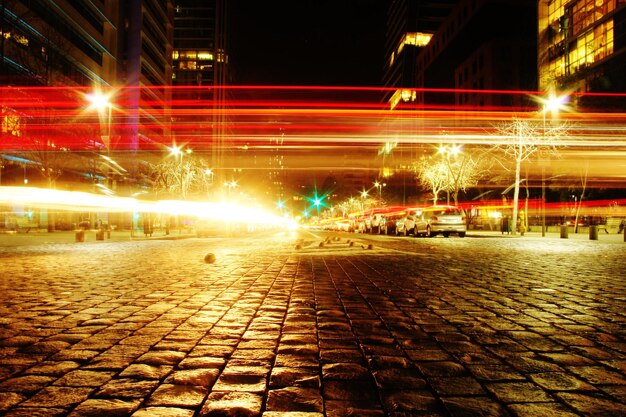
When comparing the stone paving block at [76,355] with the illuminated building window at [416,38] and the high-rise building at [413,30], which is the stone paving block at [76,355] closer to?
the high-rise building at [413,30]

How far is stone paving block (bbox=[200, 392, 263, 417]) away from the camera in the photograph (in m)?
2.58

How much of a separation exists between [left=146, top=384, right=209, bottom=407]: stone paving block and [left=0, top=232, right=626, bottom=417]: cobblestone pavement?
12mm

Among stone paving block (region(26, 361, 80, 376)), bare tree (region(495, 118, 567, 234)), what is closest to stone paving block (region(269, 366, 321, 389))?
stone paving block (region(26, 361, 80, 376))

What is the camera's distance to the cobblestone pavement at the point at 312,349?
274 centimetres

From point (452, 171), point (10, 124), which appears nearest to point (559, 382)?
point (10, 124)

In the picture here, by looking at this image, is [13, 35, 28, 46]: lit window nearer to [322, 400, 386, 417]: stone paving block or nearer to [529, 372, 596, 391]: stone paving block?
[322, 400, 386, 417]: stone paving block

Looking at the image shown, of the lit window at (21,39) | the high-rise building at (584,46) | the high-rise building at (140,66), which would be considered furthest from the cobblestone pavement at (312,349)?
the high-rise building at (140,66)

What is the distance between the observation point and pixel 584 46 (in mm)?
48719

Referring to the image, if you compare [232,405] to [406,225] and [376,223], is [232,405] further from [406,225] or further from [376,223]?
[376,223]

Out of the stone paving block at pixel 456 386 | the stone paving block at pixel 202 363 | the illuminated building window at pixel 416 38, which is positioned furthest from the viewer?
the illuminated building window at pixel 416 38

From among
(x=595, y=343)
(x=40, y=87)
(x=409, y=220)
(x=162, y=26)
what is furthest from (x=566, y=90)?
(x=162, y=26)

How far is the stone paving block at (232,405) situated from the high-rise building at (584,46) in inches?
1636

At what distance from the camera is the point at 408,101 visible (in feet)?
385

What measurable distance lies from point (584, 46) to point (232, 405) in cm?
5727
